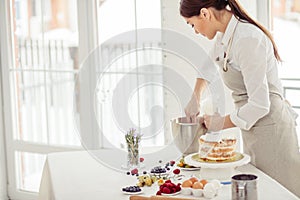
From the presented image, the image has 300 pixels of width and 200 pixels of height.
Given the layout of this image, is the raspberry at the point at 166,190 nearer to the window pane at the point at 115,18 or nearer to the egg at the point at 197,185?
the egg at the point at 197,185

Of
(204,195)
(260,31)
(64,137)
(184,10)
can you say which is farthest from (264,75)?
(64,137)

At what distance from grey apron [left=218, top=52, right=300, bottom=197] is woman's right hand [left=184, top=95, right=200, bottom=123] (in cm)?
18

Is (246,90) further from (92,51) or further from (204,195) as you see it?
(92,51)

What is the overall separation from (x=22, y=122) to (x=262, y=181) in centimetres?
267

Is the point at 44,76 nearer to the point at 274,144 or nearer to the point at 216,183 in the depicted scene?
the point at 274,144

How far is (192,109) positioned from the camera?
102 inches

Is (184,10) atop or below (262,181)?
atop

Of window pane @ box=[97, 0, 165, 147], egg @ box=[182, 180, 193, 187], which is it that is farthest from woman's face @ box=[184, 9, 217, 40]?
window pane @ box=[97, 0, 165, 147]

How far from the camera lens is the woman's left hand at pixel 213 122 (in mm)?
2402

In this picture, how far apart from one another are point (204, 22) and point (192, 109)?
14.3 inches

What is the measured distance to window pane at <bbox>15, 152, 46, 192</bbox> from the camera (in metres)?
4.49

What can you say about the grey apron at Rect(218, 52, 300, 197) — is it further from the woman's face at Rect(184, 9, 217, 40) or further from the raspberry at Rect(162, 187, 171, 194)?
the raspberry at Rect(162, 187, 171, 194)

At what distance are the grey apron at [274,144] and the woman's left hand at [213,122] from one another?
0.59ft

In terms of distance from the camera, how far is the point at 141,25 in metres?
3.80
